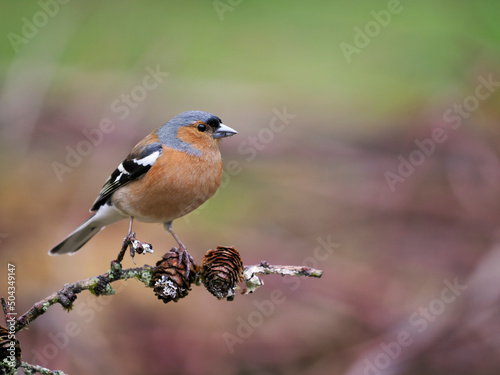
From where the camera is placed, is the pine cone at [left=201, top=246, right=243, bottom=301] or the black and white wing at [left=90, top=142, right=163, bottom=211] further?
the black and white wing at [left=90, top=142, right=163, bottom=211]

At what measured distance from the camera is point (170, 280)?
4.88 feet

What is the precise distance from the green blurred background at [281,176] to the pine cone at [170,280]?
4.62 feet

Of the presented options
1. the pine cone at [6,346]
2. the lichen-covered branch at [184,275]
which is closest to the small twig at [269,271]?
the lichen-covered branch at [184,275]

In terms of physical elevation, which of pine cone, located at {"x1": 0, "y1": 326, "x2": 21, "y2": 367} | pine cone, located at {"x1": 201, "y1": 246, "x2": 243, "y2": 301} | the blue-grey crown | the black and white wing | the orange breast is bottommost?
pine cone, located at {"x1": 0, "y1": 326, "x2": 21, "y2": 367}

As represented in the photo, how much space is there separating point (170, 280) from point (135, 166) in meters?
1.27

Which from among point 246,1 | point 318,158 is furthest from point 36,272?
point 246,1

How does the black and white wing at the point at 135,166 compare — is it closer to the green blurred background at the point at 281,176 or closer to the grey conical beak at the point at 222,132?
the grey conical beak at the point at 222,132

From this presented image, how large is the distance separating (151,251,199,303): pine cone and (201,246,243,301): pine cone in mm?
60

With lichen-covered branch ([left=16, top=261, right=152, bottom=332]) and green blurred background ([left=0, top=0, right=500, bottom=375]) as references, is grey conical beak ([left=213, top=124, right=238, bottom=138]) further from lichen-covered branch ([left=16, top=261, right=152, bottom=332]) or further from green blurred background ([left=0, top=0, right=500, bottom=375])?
lichen-covered branch ([left=16, top=261, right=152, bottom=332])

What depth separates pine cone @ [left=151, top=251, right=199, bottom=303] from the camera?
1.48 meters

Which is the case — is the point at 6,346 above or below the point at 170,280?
below

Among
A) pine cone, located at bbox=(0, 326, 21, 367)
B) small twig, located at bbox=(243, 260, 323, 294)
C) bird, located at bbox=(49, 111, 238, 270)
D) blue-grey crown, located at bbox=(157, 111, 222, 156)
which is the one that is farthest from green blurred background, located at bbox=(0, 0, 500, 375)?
pine cone, located at bbox=(0, 326, 21, 367)

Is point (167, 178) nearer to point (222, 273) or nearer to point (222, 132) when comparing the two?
point (222, 132)

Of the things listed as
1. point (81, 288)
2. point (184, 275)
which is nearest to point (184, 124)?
point (184, 275)
